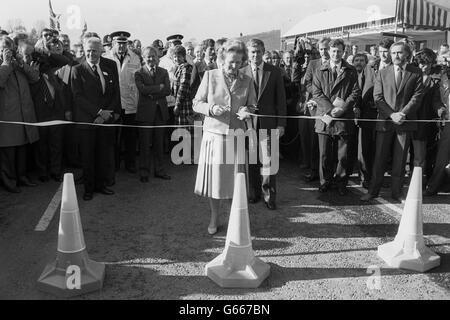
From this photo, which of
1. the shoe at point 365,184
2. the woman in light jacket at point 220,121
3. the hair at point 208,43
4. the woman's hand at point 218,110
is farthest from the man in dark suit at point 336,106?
the hair at point 208,43

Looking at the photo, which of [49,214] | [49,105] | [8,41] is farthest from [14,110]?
[49,214]

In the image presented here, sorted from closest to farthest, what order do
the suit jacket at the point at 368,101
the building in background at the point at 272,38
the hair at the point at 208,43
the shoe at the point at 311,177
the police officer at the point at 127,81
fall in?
the suit jacket at the point at 368,101
the shoe at the point at 311,177
the police officer at the point at 127,81
the hair at the point at 208,43
the building in background at the point at 272,38

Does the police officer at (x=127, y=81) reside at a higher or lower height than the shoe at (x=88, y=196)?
higher

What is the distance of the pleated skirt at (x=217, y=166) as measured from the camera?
4965mm

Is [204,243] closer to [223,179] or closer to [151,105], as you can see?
[223,179]

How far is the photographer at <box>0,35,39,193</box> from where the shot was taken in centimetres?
633

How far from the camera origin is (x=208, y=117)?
5.05 metres

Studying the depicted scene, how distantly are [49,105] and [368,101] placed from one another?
4.97 m

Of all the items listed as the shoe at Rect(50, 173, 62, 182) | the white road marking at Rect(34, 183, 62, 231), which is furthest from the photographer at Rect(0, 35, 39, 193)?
the white road marking at Rect(34, 183, 62, 231)

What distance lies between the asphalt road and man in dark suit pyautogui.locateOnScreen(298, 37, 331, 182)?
21.0 inches

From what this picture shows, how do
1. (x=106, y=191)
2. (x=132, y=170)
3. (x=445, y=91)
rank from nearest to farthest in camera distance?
1. (x=106, y=191)
2. (x=445, y=91)
3. (x=132, y=170)

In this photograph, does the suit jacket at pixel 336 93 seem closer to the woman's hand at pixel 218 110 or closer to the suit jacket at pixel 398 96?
the suit jacket at pixel 398 96

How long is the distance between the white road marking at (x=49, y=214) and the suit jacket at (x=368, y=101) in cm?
472
